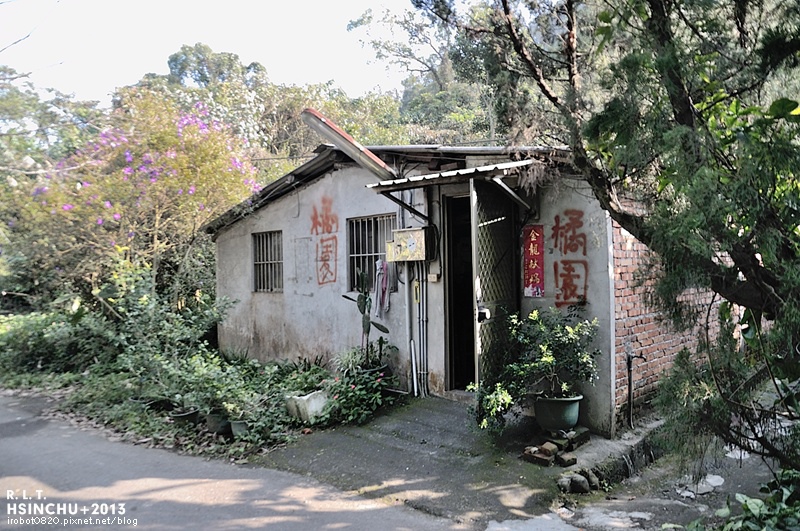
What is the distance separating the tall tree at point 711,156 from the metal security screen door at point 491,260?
2168 mm

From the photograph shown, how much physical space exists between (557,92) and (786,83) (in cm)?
143

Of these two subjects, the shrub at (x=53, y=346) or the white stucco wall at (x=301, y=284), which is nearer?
the white stucco wall at (x=301, y=284)

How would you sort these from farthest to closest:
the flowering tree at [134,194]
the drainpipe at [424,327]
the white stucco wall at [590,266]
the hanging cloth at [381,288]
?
the flowering tree at [134,194] → the hanging cloth at [381,288] → the drainpipe at [424,327] → the white stucco wall at [590,266]

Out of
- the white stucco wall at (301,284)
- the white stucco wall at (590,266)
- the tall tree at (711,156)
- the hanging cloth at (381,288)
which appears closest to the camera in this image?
the tall tree at (711,156)

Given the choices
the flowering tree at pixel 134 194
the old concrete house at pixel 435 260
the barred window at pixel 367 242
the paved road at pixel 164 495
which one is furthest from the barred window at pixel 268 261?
the paved road at pixel 164 495

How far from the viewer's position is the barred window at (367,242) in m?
7.77

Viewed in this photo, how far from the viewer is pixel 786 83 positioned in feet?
10.1

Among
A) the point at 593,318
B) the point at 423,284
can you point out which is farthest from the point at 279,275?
the point at 593,318

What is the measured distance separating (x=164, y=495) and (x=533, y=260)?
446 cm

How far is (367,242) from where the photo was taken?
26.3 ft

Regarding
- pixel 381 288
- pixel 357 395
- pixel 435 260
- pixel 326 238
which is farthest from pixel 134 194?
pixel 435 260

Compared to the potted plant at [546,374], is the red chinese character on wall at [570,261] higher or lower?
higher

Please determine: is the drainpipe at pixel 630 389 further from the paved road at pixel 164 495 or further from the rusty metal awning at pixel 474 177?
the paved road at pixel 164 495

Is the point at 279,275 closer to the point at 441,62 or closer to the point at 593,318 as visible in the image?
the point at 593,318
